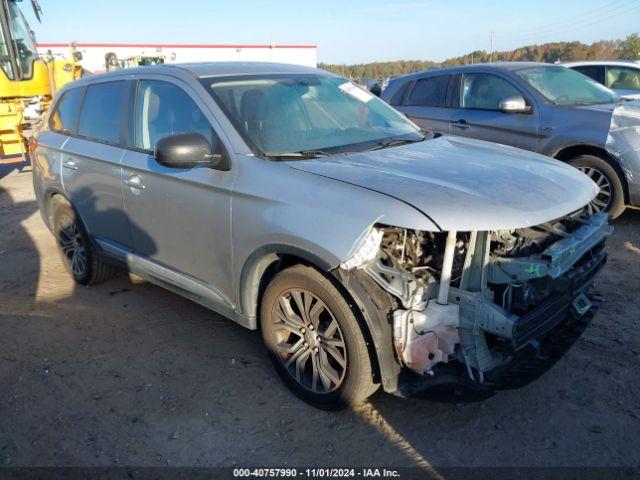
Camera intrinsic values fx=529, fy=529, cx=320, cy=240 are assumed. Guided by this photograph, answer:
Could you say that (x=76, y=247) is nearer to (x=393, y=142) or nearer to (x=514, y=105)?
(x=393, y=142)

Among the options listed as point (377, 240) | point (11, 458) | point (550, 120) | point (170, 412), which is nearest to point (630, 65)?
point (550, 120)

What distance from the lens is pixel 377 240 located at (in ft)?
8.59

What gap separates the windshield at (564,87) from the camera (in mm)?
6375

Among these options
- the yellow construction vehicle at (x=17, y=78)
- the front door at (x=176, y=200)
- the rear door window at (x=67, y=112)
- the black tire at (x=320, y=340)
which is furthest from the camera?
the yellow construction vehicle at (x=17, y=78)

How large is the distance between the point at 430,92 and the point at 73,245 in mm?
5008

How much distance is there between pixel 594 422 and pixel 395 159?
5.93ft

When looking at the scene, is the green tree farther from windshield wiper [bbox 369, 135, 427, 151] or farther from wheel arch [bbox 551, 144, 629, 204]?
windshield wiper [bbox 369, 135, 427, 151]

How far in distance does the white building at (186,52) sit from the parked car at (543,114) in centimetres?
2630

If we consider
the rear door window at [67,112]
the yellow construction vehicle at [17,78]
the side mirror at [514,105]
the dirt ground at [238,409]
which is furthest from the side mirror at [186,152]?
the yellow construction vehicle at [17,78]

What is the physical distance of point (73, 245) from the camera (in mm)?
5012

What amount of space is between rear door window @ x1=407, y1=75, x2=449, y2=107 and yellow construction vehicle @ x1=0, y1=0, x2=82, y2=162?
7841 millimetres

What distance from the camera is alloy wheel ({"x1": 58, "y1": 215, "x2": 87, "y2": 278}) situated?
4879 millimetres

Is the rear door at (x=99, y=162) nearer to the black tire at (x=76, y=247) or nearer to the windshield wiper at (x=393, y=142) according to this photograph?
the black tire at (x=76, y=247)

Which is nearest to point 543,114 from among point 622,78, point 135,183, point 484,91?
point 484,91
